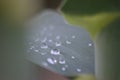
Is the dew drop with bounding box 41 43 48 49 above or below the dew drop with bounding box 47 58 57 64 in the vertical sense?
above

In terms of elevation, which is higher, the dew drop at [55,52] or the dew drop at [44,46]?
the dew drop at [44,46]

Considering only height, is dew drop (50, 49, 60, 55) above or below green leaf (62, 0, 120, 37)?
below

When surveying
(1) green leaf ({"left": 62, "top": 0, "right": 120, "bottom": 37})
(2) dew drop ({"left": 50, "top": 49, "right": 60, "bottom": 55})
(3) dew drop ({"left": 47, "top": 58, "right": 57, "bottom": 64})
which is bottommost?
(3) dew drop ({"left": 47, "top": 58, "right": 57, "bottom": 64})

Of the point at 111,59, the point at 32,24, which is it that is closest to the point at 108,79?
the point at 111,59

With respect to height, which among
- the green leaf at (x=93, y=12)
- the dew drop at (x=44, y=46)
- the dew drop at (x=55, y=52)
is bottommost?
the dew drop at (x=55, y=52)

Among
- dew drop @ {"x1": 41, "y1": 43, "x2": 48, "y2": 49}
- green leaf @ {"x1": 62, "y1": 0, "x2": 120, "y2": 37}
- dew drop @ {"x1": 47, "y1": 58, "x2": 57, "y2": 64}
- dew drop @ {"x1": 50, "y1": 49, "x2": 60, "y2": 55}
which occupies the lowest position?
dew drop @ {"x1": 47, "y1": 58, "x2": 57, "y2": 64}

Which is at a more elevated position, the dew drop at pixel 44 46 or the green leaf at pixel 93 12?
the green leaf at pixel 93 12

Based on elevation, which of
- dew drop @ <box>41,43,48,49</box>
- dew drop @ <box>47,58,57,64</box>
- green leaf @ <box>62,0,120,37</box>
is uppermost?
Answer: green leaf @ <box>62,0,120,37</box>

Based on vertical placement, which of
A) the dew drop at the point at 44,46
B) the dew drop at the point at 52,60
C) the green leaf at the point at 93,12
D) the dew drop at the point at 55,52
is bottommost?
the dew drop at the point at 52,60

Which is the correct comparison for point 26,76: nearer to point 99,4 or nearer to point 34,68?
point 34,68

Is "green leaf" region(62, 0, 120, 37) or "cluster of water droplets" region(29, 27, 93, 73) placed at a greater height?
"green leaf" region(62, 0, 120, 37)

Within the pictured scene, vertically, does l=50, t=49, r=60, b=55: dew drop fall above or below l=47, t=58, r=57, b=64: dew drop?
above

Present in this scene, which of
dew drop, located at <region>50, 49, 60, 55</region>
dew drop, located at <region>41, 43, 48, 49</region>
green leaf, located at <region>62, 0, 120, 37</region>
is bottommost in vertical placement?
dew drop, located at <region>50, 49, 60, 55</region>
